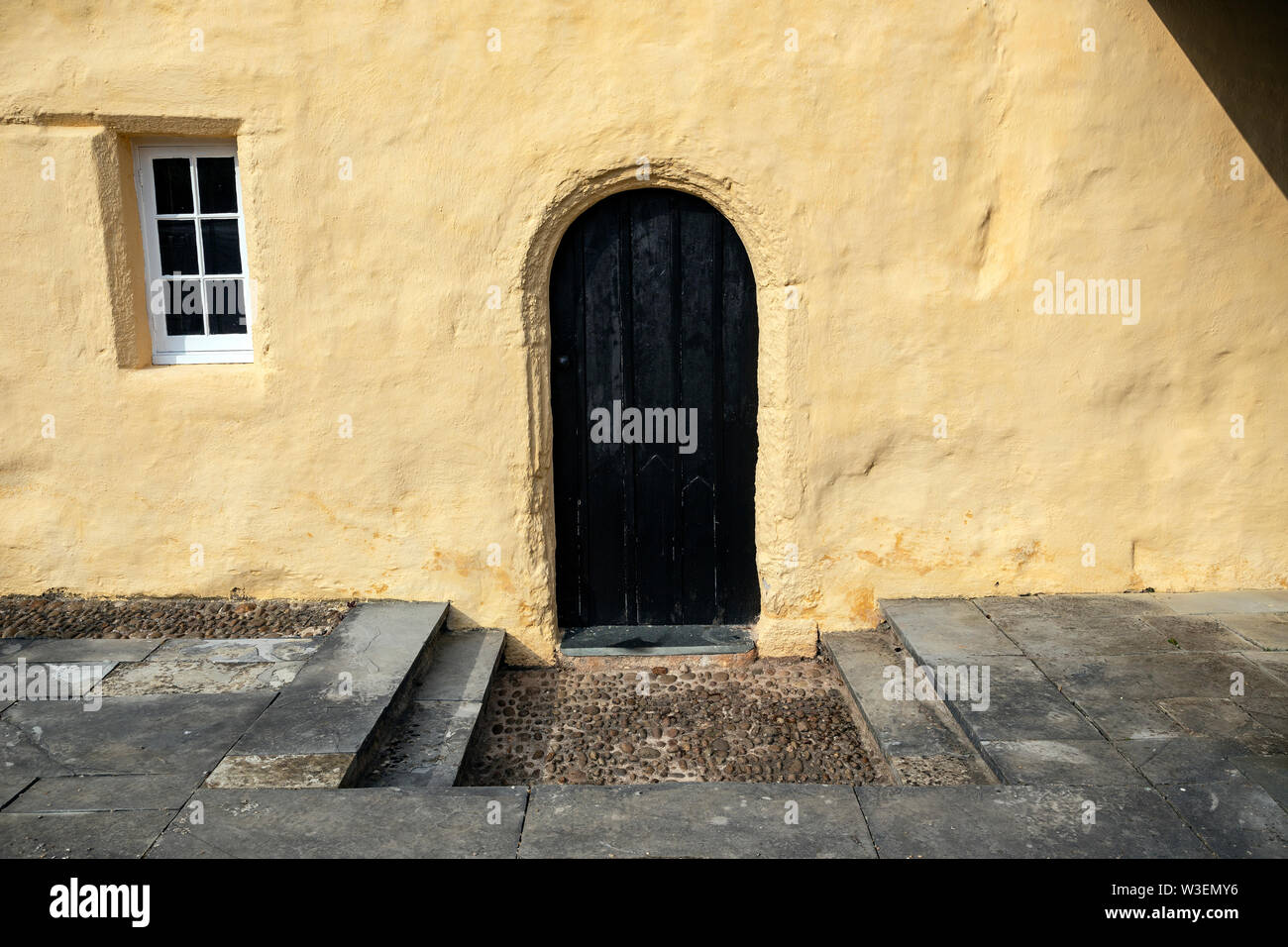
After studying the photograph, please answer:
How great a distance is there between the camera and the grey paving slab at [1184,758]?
370cm

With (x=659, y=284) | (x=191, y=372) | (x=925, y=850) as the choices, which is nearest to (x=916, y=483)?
(x=659, y=284)

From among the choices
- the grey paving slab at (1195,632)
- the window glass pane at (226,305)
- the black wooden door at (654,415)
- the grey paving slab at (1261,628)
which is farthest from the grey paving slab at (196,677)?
the grey paving slab at (1261,628)

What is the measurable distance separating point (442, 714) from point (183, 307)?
273cm

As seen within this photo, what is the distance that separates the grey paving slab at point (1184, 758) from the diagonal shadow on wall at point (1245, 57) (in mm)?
3071

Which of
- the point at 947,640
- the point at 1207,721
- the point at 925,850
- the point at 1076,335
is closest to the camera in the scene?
the point at 925,850

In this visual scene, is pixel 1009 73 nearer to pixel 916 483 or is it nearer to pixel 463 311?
pixel 916 483

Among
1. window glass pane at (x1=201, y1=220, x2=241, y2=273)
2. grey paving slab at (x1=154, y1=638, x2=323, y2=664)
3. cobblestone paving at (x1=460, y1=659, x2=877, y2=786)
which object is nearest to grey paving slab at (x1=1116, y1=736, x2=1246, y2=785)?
cobblestone paving at (x1=460, y1=659, x2=877, y2=786)

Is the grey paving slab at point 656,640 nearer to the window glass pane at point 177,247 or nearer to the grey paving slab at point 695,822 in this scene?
the grey paving slab at point 695,822

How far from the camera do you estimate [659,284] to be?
545cm

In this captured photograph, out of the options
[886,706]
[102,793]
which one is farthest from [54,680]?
[886,706]

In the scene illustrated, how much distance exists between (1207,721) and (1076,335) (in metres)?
2.12

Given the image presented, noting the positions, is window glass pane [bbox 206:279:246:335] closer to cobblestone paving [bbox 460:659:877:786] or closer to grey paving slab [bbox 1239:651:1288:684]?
cobblestone paving [bbox 460:659:877:786]

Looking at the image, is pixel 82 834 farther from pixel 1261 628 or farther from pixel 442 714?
pixel 1261 628

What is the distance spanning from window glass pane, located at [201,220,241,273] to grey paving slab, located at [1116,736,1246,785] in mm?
4889
